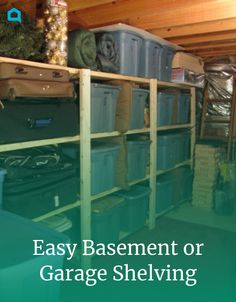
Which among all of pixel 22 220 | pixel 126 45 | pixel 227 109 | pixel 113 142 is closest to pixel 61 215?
pixel 113 142

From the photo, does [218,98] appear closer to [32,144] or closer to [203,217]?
[203,217]

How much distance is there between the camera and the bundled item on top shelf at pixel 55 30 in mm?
2031

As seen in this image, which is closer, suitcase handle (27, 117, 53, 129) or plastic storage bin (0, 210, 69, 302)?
plastic storage bin (0, 210, 69, 302)

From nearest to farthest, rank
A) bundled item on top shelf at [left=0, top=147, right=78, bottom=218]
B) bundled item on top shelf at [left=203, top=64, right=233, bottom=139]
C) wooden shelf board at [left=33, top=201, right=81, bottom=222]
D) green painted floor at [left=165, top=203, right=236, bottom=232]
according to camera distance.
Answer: bundled item on top shelf at [left=0, top=147, right=78, bottom=218], wooden shelf board at [left=33, top=201, right=81, bottom=222], green painted floor at [left=165, top=203, right=236, bottom=232], bundled item on top shelf at [left=203, top=64, right=233, bottom=139]

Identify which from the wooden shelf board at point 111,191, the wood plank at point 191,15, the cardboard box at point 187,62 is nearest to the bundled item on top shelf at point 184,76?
the cardboard box at point 187,62

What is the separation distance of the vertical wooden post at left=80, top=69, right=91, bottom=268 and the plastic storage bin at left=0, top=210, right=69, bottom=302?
3.56 feet

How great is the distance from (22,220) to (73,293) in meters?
1.12

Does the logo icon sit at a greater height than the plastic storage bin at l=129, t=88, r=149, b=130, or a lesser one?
greater

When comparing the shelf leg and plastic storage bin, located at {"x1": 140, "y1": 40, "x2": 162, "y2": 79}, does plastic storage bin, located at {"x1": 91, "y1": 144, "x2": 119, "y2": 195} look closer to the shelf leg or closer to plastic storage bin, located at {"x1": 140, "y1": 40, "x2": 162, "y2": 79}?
plastic storage bin, located at {"x1": 140, "y1": 40, "x2": 162, "y2": 79}

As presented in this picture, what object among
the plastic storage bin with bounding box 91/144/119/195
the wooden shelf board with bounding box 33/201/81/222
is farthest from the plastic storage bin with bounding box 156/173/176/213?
the wooden shelf board with bounding box 33/201/81/222

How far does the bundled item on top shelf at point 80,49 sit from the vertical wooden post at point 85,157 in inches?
3.2

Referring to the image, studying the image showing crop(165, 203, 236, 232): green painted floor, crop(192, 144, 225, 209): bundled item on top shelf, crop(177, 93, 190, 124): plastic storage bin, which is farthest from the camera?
crop(192, 144, 225, 209): bundled item on top shelf

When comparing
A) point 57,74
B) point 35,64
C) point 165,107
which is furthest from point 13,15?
point 165,107

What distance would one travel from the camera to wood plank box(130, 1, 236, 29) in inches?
88.4
